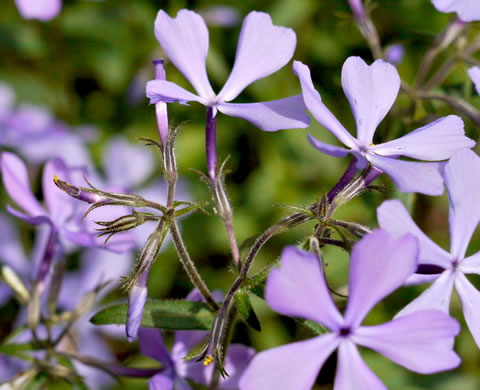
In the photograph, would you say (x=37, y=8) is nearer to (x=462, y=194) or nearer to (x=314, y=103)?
(x=314, y=103)

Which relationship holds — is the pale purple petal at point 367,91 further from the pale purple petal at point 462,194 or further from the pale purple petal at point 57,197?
the pale purple petal at point 57,197

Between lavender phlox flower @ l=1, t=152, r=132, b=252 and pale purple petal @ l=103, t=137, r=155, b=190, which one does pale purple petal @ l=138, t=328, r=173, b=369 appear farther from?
pale purple petal @ l=103, t=137, r=155, b=190

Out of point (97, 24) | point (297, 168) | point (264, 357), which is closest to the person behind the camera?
point (264, 357)

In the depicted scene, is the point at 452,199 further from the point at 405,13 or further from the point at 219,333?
the point at 405,13

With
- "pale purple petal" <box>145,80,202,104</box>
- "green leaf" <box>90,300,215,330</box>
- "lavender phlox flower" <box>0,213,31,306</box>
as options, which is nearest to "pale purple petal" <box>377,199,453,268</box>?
"pale purple petal" <box>145,80,202,104</box>

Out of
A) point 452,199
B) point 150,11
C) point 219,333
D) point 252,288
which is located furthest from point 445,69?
point 150,11

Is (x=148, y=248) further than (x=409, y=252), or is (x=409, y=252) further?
(x=148, y=248)

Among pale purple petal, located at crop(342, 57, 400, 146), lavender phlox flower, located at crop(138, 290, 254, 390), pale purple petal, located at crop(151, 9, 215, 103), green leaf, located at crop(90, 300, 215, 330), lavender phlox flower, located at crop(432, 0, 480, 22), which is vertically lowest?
lavender phlox flower, located at crop(138, 290, 254, 390)
